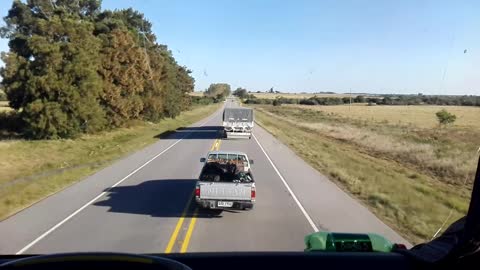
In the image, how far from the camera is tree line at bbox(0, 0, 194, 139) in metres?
37.5

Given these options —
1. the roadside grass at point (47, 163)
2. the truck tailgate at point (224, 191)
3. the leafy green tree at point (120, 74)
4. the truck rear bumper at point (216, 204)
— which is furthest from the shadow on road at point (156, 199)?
the leafy green tree at point (120, 74)

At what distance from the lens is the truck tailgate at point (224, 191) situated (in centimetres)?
1356

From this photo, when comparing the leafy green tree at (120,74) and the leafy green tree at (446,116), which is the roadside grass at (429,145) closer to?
the leafy green tree at (446,116)

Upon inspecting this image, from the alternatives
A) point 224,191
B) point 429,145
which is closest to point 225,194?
point 224,191

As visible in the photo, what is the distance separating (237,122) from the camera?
4209 cm

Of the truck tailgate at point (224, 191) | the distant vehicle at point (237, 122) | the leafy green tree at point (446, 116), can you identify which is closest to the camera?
the leafy green tree at point (446, 116)

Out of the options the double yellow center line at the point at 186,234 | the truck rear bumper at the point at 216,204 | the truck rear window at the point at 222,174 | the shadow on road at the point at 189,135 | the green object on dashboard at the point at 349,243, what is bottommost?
the shadow on road at the point at 189,135

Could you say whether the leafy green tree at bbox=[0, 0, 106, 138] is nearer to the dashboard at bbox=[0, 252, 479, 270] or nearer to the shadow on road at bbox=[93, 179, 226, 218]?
the shadow on road at bbox=[93, 179, 226, 218]

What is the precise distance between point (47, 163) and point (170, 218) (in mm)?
16346

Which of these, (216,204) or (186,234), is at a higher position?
(216,204)

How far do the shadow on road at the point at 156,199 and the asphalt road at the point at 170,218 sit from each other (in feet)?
0.09

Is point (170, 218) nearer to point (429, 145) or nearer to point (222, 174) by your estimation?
point (222, 174)

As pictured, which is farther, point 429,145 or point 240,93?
point 240,93

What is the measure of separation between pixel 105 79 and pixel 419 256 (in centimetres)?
4614
